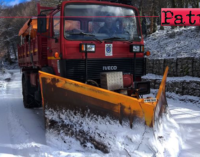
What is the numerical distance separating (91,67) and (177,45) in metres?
8.03

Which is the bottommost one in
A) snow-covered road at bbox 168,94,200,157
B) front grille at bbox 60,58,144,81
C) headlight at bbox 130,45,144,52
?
snow-covered road at bbox 168,94,200,157

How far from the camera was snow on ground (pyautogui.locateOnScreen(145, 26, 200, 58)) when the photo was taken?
9727 mm

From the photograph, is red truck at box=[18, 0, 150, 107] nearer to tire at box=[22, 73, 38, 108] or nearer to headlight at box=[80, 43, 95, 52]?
headlight at box=[80, 43, 95, 52]

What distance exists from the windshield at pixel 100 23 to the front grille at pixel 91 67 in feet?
1.48

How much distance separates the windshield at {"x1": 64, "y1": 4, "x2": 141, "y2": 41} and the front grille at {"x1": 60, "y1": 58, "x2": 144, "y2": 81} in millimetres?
450

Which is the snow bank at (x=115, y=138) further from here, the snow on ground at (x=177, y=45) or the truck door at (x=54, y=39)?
the snow on ground at (x=177, y=45)

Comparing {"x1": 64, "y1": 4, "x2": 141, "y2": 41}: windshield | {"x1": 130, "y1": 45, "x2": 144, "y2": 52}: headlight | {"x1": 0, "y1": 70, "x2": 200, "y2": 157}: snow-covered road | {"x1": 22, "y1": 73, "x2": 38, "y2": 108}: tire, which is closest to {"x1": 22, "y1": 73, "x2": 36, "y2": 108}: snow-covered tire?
{"x1": 22, "y1": 73, "x2": 38, "y2": 108}: tire

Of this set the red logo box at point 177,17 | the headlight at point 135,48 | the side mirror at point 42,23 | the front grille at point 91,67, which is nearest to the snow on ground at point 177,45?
the red logo box at point 177,17

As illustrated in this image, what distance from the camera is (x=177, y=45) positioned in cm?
Answer: 1127

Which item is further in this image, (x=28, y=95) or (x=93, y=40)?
(x=28, y=95)

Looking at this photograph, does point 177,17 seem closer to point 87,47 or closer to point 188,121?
point 188,121

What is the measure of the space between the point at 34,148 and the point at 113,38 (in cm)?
251

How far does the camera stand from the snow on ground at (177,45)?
973 cm

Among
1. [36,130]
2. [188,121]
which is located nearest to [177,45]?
[188,121]
